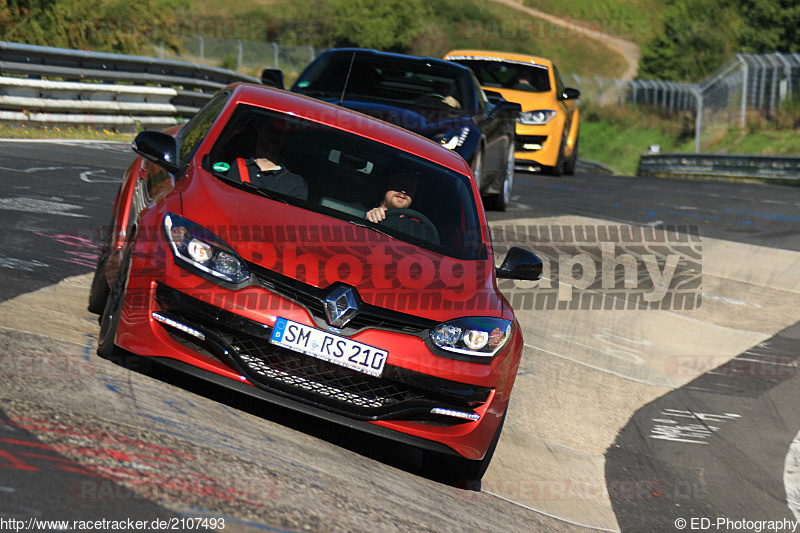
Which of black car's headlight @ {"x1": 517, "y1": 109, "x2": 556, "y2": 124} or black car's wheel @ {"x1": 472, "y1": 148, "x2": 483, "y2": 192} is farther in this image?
black car's headlight @ {"x1": 517, "y1": 109, "x2": 556, "y2": 124}

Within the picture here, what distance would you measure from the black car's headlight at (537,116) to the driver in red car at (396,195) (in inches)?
425

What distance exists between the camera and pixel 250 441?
14.3 feet

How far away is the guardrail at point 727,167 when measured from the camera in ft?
78.1

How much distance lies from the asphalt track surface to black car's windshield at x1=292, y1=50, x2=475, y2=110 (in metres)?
1.60

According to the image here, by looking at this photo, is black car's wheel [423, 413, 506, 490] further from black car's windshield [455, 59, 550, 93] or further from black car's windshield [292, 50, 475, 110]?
black car's windshield [455, 59, 550, 93]

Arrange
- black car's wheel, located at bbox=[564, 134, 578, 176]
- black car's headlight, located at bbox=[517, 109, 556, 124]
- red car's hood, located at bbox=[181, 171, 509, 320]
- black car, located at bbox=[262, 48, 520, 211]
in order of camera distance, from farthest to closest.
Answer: black car's wheel, located at bbox=[564, 134, 578, 176] → black car's headlight, located at bbox=[517, 109, 556, 124] → black car, located at bbox=[262, 48, 520, 211] → red car's hood, located at bbox=[181, 171, 509, 320]

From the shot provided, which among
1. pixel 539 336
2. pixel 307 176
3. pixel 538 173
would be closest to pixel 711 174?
pixel 538 173

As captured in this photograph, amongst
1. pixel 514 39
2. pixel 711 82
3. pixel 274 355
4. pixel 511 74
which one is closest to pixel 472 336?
pixel 274 355

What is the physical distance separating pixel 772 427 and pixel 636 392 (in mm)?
949

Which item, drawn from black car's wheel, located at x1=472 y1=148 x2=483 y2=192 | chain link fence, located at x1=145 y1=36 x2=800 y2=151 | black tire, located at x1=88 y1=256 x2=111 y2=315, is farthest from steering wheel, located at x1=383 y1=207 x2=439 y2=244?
chain link fence, located at x1=145 y1=36 x2=800 y2=151

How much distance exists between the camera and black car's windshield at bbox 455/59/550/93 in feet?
54.8

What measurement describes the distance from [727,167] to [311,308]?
76.1 feet

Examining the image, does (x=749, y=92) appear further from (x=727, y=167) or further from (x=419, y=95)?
(x=419, y=95)

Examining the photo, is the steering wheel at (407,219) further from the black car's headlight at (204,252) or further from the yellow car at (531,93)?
the yellow car at (531,93)
